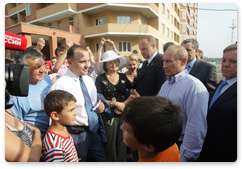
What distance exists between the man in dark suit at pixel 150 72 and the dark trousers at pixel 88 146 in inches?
39.6

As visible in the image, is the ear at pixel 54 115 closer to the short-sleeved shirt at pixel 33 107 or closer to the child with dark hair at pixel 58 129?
the child with dark hair at pixel 58 129

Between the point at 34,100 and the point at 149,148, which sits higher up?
the point at 34,100

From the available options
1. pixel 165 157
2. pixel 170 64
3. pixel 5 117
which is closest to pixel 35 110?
pixel 5 117

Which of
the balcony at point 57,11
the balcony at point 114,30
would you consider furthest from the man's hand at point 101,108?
the balcony at point 57,11

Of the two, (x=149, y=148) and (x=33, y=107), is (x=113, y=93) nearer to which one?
(x=33, y=107)

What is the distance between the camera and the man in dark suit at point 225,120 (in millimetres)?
1237

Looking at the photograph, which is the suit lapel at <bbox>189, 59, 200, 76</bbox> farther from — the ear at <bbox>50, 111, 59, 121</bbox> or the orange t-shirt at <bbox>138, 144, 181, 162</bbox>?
the ear at <bbox>50, 111, 59, 121</bbox>

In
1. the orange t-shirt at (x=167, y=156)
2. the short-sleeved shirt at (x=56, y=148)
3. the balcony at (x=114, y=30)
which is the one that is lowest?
the short-sleeved shirt at (x=56, y=148)

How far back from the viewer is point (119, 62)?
2410 millimetres

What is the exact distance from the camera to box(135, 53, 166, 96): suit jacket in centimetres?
217

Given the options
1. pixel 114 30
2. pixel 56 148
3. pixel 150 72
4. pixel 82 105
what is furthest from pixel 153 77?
pixel 114 30

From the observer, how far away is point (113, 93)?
84.4 inches

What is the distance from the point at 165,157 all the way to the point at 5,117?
3.93 feet

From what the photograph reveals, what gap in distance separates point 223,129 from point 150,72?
3.97 ft
